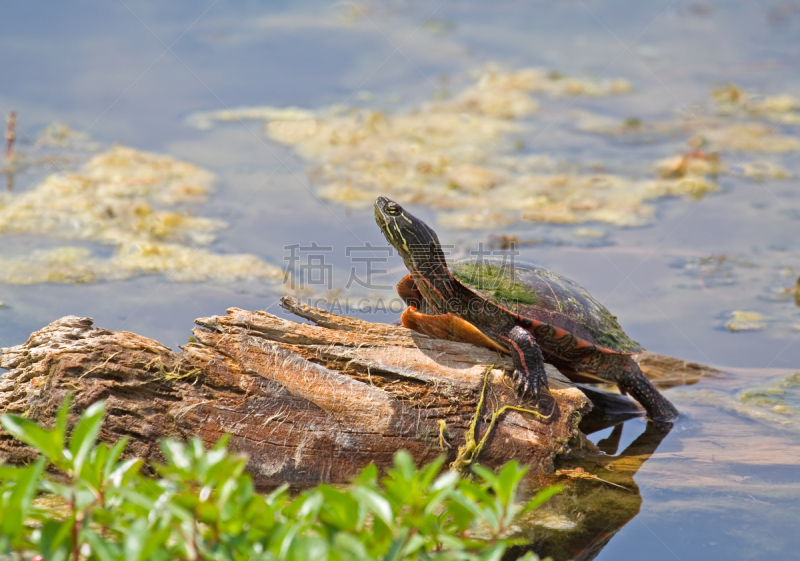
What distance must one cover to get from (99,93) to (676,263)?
6.83 m

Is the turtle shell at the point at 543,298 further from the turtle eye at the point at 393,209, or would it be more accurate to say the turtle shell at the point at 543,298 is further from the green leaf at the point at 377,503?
the green leaf at the point at 377,503

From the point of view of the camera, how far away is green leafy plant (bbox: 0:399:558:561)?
2.09 meters

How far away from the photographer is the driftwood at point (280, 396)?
3529 mm

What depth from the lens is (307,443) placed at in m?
3.64

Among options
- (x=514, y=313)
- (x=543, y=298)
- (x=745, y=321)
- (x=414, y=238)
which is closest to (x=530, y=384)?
(x=514, y=313)

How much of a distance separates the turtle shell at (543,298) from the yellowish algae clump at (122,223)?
236 centimetres

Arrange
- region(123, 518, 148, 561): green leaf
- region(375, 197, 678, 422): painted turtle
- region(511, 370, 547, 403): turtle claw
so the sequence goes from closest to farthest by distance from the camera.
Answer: region(123, 518, 148, 561): green leaf < region(511, 370, 547, 403): turtle claw < region(375, 197, 678, 422): painted turtle

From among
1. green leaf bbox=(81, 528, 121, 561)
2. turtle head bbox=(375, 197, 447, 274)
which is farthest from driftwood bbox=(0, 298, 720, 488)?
green leaf bbox=(81, 528, 121, 561)

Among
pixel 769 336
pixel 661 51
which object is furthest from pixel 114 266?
pixel 661 51

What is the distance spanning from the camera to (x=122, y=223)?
22.4ft

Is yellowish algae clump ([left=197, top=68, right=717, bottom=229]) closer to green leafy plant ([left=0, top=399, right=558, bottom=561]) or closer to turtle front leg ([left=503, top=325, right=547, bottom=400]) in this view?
turtle front leg ([left=503, top=325, right=547, bottom=400])

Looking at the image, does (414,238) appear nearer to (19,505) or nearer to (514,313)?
(514,313)

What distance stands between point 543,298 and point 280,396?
1609mm

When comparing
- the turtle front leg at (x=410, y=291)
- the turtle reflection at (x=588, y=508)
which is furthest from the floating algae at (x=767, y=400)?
the turtle front leg at (x=410, y=291)
